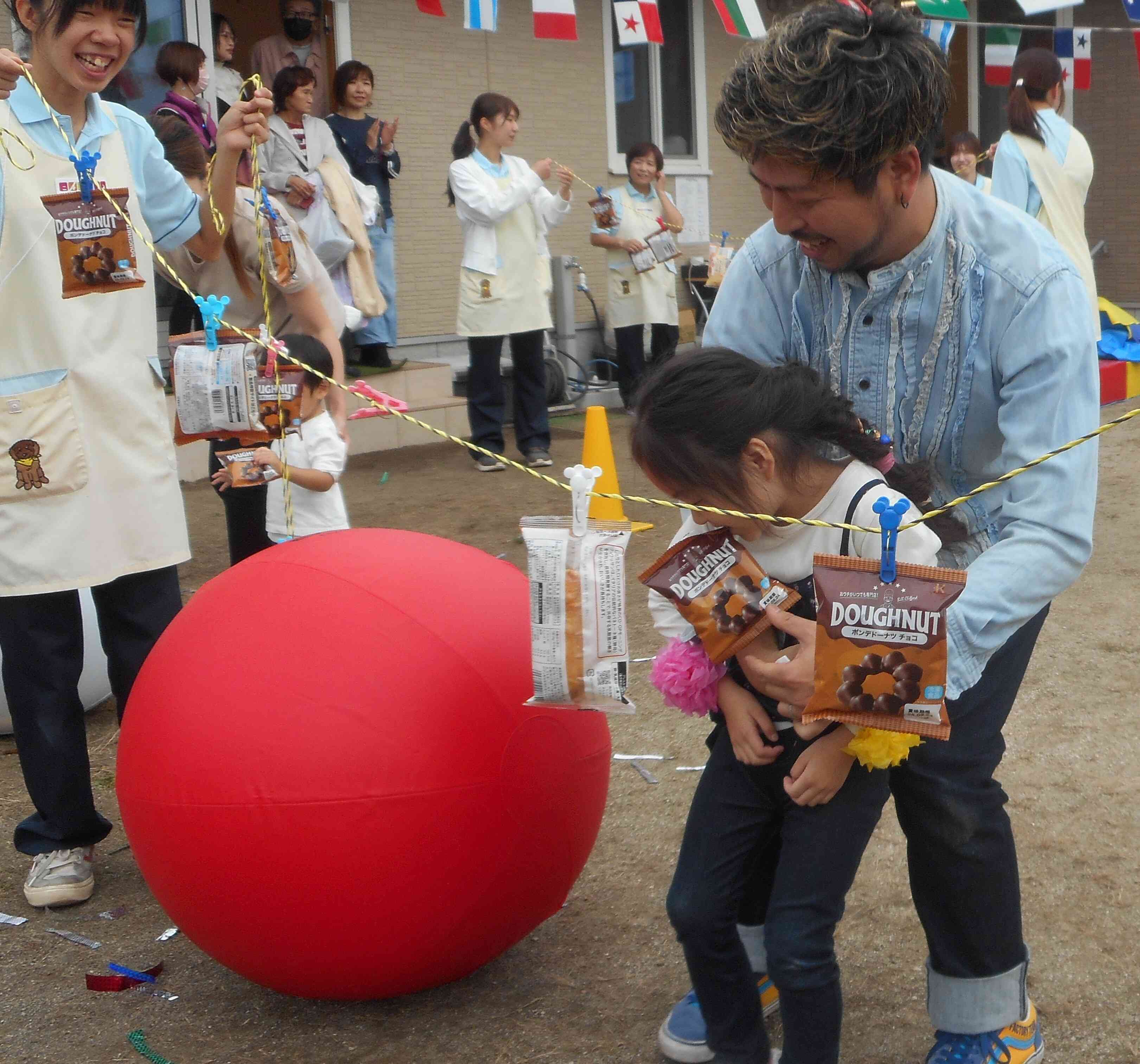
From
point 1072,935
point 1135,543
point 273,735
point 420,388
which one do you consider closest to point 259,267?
point 273,735

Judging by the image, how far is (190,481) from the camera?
8547 mm

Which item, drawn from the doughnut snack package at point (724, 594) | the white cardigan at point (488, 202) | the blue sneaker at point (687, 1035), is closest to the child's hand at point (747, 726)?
the doughnut snack package at point (724, 594)

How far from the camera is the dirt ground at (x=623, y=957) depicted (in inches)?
107

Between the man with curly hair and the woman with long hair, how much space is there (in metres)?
2.09

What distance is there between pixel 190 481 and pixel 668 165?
6.40 m

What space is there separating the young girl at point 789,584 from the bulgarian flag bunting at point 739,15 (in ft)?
23.7

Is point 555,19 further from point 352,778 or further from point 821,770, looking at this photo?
point 821,770

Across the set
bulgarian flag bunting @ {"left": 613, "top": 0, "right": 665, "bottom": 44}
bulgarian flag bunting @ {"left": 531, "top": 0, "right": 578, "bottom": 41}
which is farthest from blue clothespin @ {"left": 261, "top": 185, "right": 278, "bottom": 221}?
bulgarian flag bunting @ {"left": 613, "top": 0, "right": 665, "bottom": 44}

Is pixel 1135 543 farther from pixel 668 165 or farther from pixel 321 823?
pixel 668 165

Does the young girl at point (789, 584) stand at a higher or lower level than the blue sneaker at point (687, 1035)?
higher

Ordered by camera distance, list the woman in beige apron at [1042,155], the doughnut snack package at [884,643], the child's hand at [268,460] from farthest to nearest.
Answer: the woman in beige apron at [1042,155] < the child's hand at [268,460] < the doughnut snack package at [884,643]

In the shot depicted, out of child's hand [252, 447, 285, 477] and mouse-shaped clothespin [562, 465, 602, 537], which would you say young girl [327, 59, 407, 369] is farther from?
mouse-shaped clothespin [562, 465, 602, 537]

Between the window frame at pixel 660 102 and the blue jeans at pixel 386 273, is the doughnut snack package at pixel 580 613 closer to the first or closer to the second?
the blue jeans at pixel 386 273

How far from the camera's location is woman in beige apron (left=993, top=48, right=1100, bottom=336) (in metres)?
6.27
